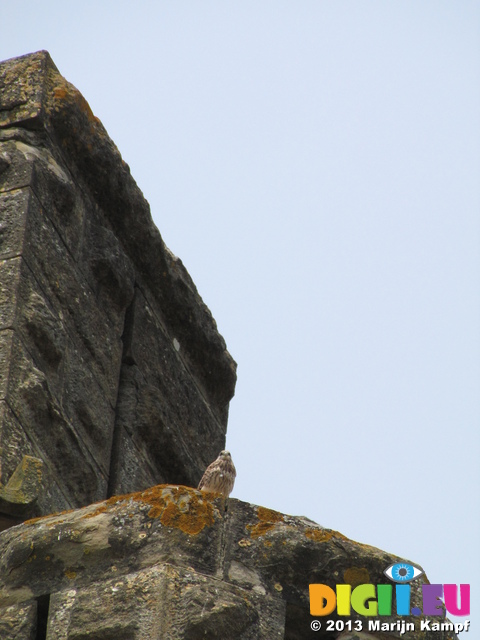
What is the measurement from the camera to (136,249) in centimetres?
646

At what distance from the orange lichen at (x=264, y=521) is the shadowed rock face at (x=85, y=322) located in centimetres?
94

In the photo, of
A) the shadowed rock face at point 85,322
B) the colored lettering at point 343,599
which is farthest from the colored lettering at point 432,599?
the shadowed rock face at point 85,322

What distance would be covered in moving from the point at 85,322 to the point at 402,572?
202 centimetres

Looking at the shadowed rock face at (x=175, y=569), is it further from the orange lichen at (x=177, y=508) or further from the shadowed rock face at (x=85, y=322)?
the shadowed rock face at (x=85, y=322)

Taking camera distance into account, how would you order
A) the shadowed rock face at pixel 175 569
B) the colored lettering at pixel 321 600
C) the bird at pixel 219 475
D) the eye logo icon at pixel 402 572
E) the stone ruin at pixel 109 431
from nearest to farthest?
the shadowed rock face at pixel 175 569
the stone ruin at pixel 109 431
the colored lettering at pixel 321 600
the eye logo icon at pixel 402 572
the bird at pixel 219 475

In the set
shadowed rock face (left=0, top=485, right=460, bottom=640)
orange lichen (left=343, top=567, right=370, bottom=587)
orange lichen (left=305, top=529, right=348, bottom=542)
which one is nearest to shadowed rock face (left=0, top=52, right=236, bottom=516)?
shadowed rock face (left=0, top=485, right=460, bottom=640)

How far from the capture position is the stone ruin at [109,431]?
404cm

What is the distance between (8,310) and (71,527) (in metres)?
1.31

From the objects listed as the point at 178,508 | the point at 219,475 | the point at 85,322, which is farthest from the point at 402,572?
the point at 85,322

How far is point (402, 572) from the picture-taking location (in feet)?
14.1

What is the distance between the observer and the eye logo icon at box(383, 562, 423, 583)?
4289mm

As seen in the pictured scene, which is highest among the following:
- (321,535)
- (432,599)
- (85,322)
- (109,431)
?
(85,322)

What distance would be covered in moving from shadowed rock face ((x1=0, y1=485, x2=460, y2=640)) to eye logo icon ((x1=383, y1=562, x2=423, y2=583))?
21mm

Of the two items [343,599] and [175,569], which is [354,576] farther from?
[175,569]
